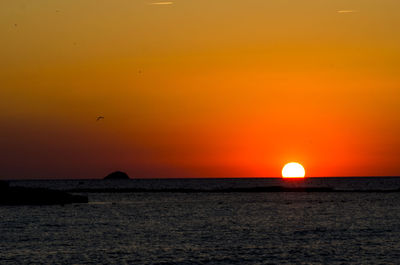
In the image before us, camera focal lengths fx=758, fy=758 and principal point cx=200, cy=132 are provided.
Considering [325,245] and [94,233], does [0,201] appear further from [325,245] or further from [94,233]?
[325,245]

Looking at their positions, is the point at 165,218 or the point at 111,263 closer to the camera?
the point at 111,263

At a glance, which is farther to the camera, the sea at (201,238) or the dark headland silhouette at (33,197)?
the dark headland silhouette at (33,197)

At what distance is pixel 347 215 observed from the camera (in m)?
119

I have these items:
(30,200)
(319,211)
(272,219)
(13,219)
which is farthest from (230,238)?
(30,200)

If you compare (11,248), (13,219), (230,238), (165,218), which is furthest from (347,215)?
(11,248)

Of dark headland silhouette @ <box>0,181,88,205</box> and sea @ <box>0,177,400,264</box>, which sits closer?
Answer: sea @ <box>0,177,400,264</box>

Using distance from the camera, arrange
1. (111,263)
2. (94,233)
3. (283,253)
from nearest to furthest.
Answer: (111,263) < (283,253) < (94,233)

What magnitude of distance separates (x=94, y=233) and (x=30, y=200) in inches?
2967

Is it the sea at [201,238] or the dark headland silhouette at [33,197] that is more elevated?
the dark headland silhouette at [33,197]

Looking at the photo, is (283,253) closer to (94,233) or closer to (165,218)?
(94,233)

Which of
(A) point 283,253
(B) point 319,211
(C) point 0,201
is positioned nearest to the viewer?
(A) point 283,253

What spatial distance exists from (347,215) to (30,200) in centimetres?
7037

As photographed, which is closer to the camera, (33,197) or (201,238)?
(201,238)

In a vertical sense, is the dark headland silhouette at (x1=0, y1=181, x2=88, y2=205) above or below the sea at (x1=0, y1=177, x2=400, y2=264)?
above
